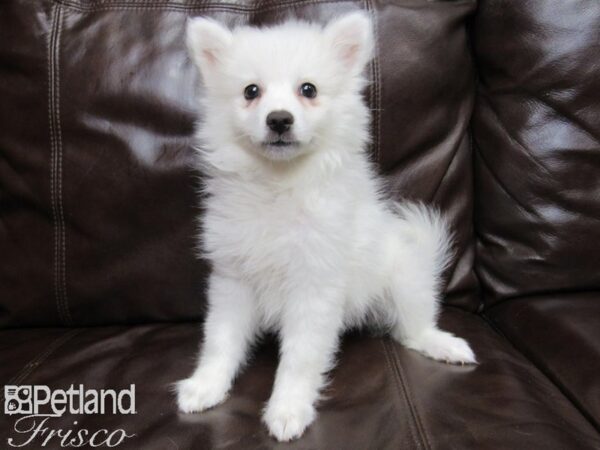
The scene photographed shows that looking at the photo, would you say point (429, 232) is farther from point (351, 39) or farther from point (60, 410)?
point (60, 410)

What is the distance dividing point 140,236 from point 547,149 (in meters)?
1.25

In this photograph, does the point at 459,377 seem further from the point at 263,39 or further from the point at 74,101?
the point at 74,101

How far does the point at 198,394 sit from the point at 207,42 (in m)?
0.88

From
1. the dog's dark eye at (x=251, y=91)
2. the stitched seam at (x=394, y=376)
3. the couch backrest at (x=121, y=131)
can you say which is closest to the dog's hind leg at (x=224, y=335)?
the couch backrest at (x=121, y=131)

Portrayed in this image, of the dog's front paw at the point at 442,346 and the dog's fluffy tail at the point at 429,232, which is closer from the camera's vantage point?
the dog's front paw at the point at 442,346

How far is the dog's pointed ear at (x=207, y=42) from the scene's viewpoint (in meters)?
1.36

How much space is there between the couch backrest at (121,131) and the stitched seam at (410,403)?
61 cm

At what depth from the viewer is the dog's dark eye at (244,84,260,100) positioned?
4.40 ft

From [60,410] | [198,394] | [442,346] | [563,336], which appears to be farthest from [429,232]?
[60,410]

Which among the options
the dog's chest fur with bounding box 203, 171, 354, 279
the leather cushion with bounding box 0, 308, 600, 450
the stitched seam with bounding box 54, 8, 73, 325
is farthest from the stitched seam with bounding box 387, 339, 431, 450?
the stitched seam with bounding box 54, 8, 73, 325

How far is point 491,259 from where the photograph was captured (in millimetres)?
1703

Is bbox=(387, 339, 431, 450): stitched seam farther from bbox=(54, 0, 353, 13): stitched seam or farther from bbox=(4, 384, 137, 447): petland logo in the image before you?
bbox=(54, 0, 353, 13): stitched seam

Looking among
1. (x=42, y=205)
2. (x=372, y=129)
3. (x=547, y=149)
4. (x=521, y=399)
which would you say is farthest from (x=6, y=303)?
(x=547, y=149)

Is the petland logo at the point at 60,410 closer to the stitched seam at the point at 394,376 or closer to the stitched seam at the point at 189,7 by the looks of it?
the stitched seam at the point at 394,376
